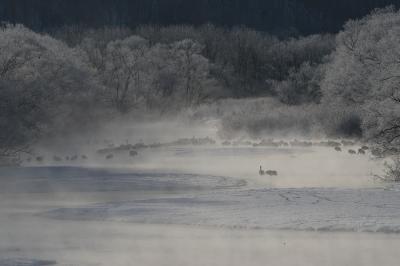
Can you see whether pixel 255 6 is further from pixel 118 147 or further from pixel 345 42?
pixel 118 147

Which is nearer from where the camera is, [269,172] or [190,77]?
[269,172]

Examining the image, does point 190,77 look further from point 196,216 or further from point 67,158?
point 196,216

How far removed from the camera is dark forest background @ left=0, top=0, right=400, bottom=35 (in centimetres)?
18750

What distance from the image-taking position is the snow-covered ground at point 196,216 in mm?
20656

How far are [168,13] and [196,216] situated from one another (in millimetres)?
171018

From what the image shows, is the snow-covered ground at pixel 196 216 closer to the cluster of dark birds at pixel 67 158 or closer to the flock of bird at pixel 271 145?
the flock of bird at pixel 271 145

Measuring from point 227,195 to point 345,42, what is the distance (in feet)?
157

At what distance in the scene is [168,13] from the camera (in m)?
195

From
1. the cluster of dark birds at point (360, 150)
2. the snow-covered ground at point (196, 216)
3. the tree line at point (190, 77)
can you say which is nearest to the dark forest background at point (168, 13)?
the tree line at point (190, 77)

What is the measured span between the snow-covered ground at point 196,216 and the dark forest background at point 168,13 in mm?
147942

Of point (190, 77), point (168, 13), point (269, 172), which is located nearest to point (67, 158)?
point (269, 172)

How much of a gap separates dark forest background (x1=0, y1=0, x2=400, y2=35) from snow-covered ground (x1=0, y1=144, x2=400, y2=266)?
485 feet

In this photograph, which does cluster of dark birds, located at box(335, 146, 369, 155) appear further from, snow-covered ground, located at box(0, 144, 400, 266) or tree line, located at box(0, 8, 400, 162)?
snow-covered ground, located at box(0, 144, 400, 266)

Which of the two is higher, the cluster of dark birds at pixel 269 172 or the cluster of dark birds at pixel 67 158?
the cluster of dark birds at pixel 269 172
